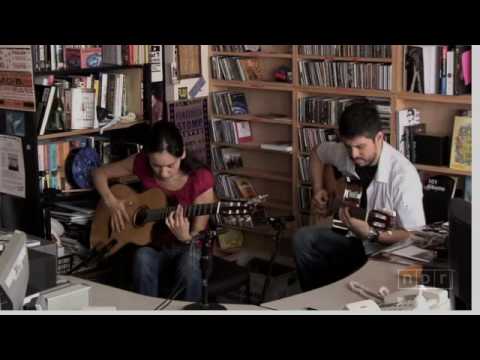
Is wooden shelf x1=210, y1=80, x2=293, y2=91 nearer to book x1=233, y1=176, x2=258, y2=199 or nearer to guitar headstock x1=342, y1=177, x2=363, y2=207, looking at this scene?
book x1=233, y1=176, x2=258, y2=199

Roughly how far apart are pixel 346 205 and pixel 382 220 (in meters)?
0.35

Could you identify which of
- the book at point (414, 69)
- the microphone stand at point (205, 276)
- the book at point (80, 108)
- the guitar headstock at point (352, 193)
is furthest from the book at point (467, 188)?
the book at point (80, 108)

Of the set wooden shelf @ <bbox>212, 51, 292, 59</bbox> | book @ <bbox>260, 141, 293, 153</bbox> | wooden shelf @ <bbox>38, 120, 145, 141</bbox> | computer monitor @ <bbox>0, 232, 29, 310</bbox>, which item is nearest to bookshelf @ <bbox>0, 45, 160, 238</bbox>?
wooden shelf @ <bbox>38, 120, 145, 141</bbox>

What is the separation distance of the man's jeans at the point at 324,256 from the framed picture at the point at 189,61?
5.75 feet

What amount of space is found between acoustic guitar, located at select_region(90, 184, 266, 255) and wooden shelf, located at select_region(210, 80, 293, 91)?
1.27m

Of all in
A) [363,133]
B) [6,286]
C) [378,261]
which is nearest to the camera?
[6,286]

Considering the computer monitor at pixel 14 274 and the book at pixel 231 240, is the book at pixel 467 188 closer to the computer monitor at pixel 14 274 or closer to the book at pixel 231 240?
the book at pixel 231 240

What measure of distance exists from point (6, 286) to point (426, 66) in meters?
2.83

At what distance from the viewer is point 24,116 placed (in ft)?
14.2

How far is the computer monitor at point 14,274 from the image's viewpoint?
246 cm

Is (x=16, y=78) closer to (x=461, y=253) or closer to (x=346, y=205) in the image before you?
(x=346, y=205)

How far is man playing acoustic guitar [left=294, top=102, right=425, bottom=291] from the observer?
370cm
